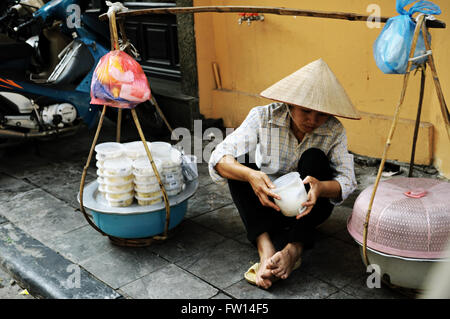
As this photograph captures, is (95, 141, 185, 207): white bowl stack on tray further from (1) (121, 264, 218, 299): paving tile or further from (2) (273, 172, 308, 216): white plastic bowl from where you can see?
(2) (273, 172, 308, 216): white plastic bowl

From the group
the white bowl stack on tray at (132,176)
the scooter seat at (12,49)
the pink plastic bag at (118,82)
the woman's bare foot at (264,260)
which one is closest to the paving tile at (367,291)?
the woman's bare foot at (264,260)

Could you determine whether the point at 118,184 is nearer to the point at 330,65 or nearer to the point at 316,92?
the point at 316,92

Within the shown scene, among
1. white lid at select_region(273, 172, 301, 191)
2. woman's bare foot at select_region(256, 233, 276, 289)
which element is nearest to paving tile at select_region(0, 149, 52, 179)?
woman's bare foot at select_region(256, 233, 276, 289)

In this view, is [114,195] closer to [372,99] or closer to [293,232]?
[293,232]

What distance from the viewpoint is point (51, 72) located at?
5156 mm

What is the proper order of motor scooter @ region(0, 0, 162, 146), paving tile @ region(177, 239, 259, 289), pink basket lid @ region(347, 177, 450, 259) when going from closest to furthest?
pink basket lid @ region(347, 177, 450, 259), paving tile @ region(177, 239, 259, 289), motor scooter @ region(0, 0, 162, 146)

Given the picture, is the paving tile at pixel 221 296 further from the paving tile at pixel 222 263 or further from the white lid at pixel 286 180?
the white lid at pixel 286 180

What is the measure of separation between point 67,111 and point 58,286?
Answer: 2.32 meters

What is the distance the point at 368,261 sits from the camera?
8.14 ft

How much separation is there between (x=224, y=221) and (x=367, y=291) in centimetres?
118

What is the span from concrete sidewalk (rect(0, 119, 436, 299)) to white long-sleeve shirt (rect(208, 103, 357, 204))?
451 millimetres

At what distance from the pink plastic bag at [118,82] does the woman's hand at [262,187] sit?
0.81 metres

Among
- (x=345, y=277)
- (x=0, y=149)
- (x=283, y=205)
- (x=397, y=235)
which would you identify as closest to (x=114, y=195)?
(x=283, y=205)

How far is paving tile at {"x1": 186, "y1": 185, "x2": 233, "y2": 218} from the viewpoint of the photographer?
3.62 meters
